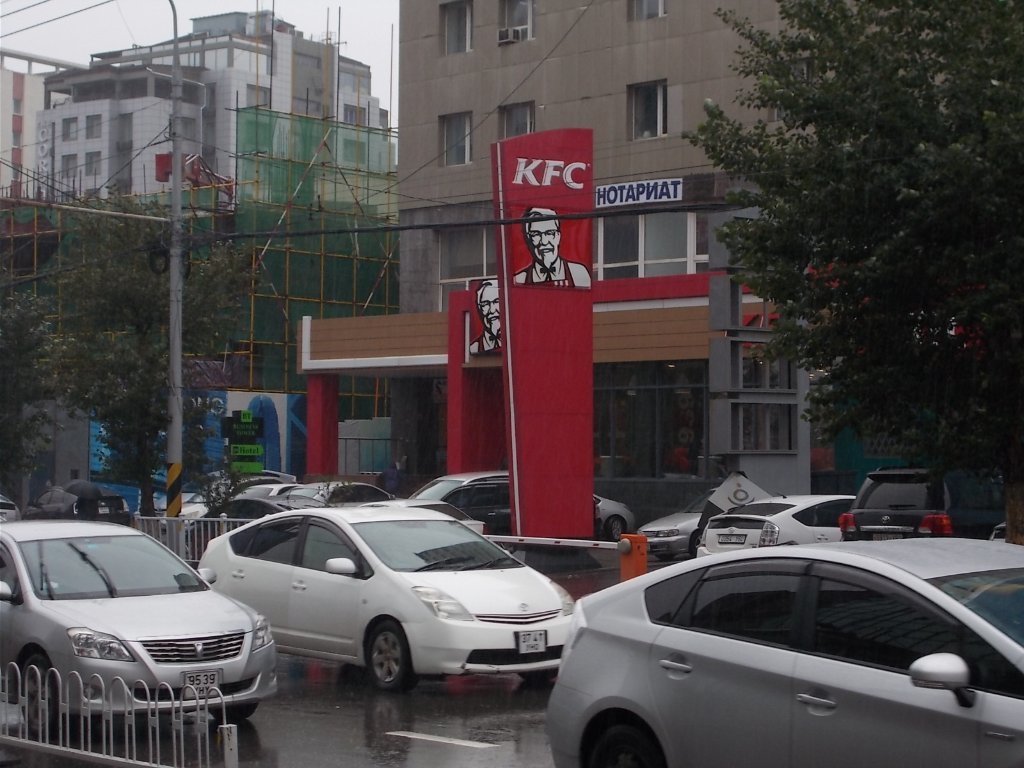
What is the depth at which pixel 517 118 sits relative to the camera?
132ft

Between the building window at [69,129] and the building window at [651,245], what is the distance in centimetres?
6393

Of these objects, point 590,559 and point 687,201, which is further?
point 687,201

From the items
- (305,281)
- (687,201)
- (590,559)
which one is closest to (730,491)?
(590,559)

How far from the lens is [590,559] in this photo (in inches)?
915

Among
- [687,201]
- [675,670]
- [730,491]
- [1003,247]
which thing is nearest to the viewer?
[675,670]

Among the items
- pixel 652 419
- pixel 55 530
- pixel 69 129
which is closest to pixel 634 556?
pixel 55 530

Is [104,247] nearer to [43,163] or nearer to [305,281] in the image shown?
[305,281]

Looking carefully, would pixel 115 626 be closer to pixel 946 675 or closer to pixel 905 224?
pixel 946 675

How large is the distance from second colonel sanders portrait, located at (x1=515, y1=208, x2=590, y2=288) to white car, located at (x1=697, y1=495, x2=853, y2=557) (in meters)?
6.27

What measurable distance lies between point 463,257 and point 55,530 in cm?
3038

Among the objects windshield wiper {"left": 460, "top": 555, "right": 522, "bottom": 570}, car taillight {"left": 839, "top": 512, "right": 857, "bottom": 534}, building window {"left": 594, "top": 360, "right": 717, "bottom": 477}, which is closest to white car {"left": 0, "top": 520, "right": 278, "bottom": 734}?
windshield wiper {"left": 460, "top": 555, "right": 522, "bottom": 570}

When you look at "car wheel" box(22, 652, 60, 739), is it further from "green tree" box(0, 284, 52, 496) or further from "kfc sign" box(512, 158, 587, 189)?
"green tree" box(0, 284, 52, 496)

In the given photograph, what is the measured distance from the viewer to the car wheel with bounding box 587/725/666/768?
23.0ft

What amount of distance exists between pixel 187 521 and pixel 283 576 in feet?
29.9
